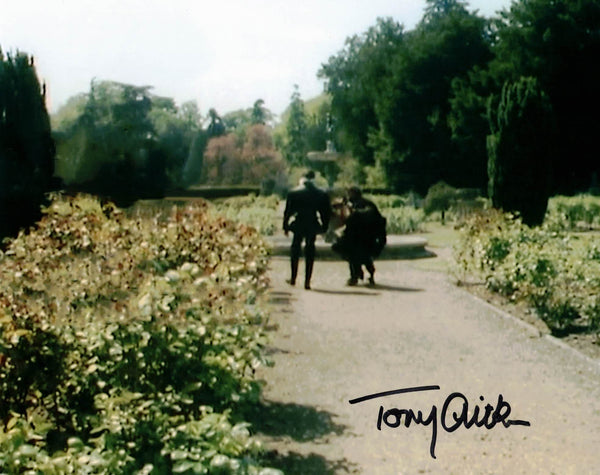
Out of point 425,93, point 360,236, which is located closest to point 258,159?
point 425,93

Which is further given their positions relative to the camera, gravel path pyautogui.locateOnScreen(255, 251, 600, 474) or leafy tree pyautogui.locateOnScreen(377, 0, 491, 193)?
leafy tree pyautogui.locateOnScreen(377, 0, 491, 193)

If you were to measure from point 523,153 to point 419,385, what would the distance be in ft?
48.3

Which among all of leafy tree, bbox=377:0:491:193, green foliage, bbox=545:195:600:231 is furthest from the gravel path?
leafy tree, bbox=377:0:491:193

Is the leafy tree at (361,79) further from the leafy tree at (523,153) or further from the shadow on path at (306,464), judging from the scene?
the shadow on path at (306,464)

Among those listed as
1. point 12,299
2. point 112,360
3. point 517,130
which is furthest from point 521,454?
point 517,130

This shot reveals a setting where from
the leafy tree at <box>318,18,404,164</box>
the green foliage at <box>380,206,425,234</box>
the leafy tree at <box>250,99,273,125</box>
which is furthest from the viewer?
the leafy tree at <box>250,99,273,125</box>

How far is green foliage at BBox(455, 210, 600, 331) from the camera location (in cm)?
819

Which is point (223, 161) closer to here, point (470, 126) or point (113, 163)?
point (470, 126)

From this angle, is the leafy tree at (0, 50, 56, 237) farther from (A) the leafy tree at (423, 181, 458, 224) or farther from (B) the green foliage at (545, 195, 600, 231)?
(A) the leafy tree at (423, 181, 458, 224)

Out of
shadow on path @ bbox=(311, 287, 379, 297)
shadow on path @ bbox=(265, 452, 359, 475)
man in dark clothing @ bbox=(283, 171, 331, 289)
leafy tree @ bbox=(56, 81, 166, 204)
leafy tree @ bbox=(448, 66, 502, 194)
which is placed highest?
leafy tree @ bbox=(448, 66, 502, 194)

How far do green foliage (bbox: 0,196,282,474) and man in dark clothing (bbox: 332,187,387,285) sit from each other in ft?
20.8

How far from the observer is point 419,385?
6.38 metres

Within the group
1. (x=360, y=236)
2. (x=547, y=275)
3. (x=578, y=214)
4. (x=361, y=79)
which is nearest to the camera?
(x=547, y=275)

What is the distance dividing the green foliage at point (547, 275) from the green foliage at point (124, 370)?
4.15 meters
